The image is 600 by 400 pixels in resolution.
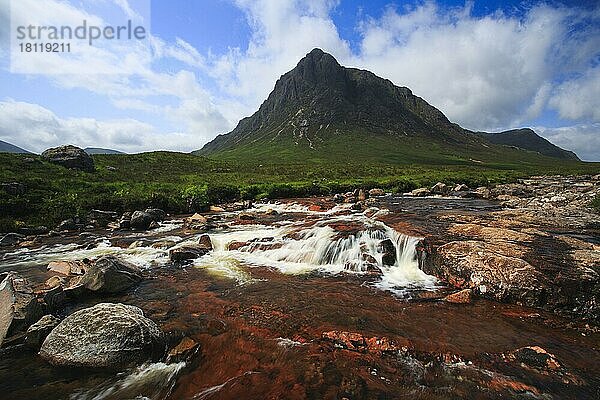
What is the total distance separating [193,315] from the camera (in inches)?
404

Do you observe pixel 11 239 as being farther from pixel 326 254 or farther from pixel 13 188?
pixel 326 254

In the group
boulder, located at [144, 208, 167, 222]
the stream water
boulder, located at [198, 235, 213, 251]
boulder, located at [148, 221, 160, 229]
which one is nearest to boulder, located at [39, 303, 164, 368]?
the stream water

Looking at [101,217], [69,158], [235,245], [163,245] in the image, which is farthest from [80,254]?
[69,158]

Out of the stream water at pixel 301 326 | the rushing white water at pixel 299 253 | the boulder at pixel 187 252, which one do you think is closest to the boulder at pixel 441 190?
the rushing white water at pixel 299 253

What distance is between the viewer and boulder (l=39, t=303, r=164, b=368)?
24.5 ft

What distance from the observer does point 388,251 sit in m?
15.4

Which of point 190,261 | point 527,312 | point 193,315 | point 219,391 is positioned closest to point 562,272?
point 527,312

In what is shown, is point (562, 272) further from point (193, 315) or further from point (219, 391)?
point (193, 315)

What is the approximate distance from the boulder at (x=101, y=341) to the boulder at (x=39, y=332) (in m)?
0.58

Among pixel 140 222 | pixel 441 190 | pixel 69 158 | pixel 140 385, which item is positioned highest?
pixel 69 158

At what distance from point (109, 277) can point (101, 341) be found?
514 cm

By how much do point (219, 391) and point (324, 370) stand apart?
2.37 m

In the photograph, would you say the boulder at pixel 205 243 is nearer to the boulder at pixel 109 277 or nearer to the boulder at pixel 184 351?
the boulder at pixel 109 277

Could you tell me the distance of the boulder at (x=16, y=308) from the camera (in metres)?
8.65
